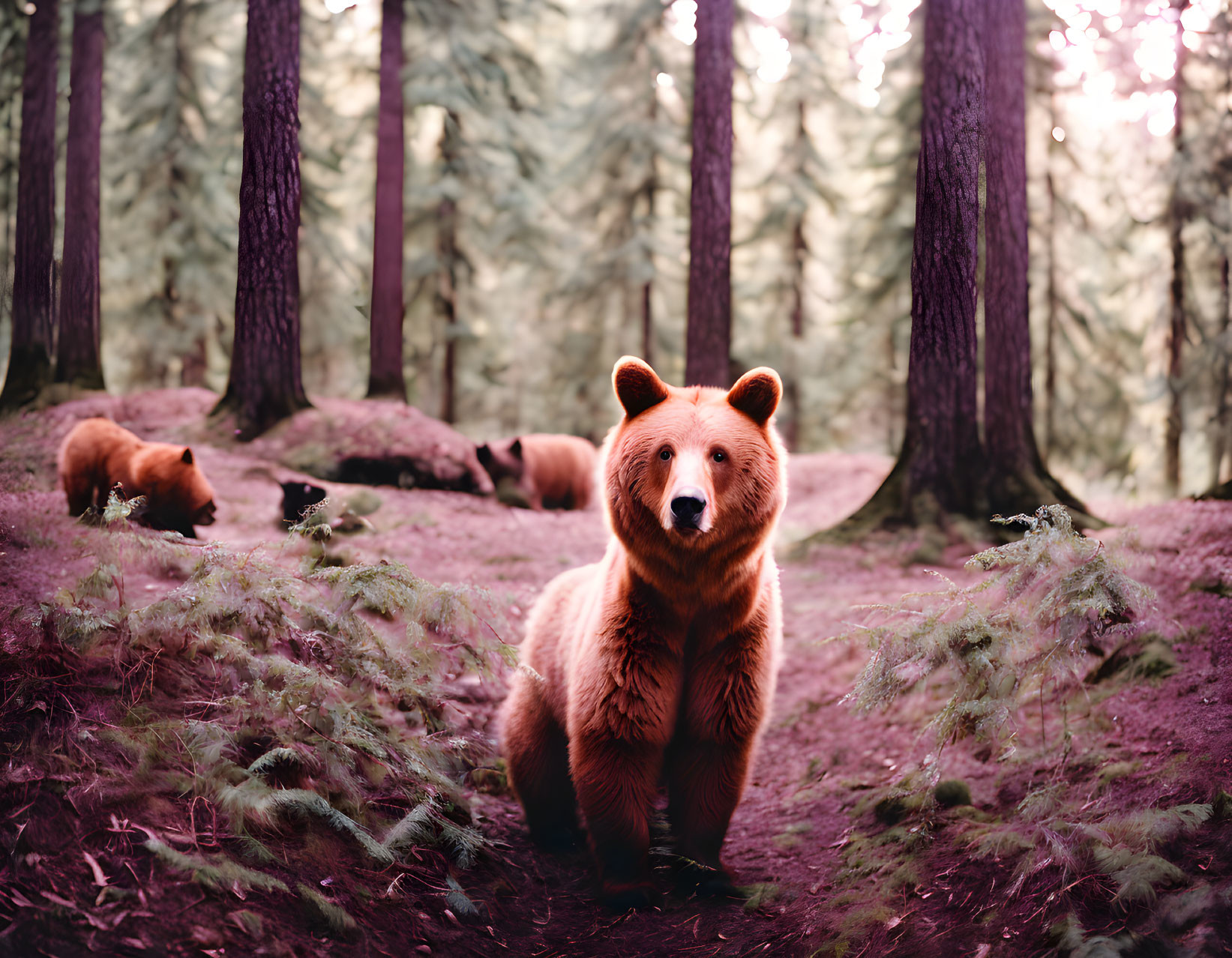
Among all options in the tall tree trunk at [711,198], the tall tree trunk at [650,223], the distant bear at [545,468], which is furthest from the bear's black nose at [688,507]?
the tall tree trunk at [650,223]

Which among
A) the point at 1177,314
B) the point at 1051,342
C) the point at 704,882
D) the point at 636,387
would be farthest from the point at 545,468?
the point at 1177,314

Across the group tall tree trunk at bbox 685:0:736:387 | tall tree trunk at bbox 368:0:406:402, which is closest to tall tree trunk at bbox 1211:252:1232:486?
tall tree trunk at bbox 685:0:736:387

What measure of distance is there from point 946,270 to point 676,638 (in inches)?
148

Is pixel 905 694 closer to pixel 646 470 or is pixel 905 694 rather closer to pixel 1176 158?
pixel 646 470

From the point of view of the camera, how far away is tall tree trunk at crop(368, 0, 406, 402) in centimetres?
1193

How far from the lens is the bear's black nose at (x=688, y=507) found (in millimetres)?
3145

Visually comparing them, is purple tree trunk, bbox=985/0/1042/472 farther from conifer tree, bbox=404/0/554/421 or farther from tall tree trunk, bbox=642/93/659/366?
conifer tree, bbox=404/0/554/421

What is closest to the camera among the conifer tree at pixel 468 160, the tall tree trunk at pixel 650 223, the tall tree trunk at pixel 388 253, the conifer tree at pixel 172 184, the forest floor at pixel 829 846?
the forest floor at pixel 829 846

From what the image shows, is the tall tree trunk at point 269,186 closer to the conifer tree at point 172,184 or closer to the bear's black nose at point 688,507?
the conifer tree at point 172,184

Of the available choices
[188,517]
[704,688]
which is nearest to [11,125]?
[188,517]

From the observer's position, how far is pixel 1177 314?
14.9m

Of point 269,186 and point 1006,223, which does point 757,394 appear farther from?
point 1006,223

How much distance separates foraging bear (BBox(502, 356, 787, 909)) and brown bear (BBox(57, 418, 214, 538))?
3.39m

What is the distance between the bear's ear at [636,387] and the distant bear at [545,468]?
267 inches
